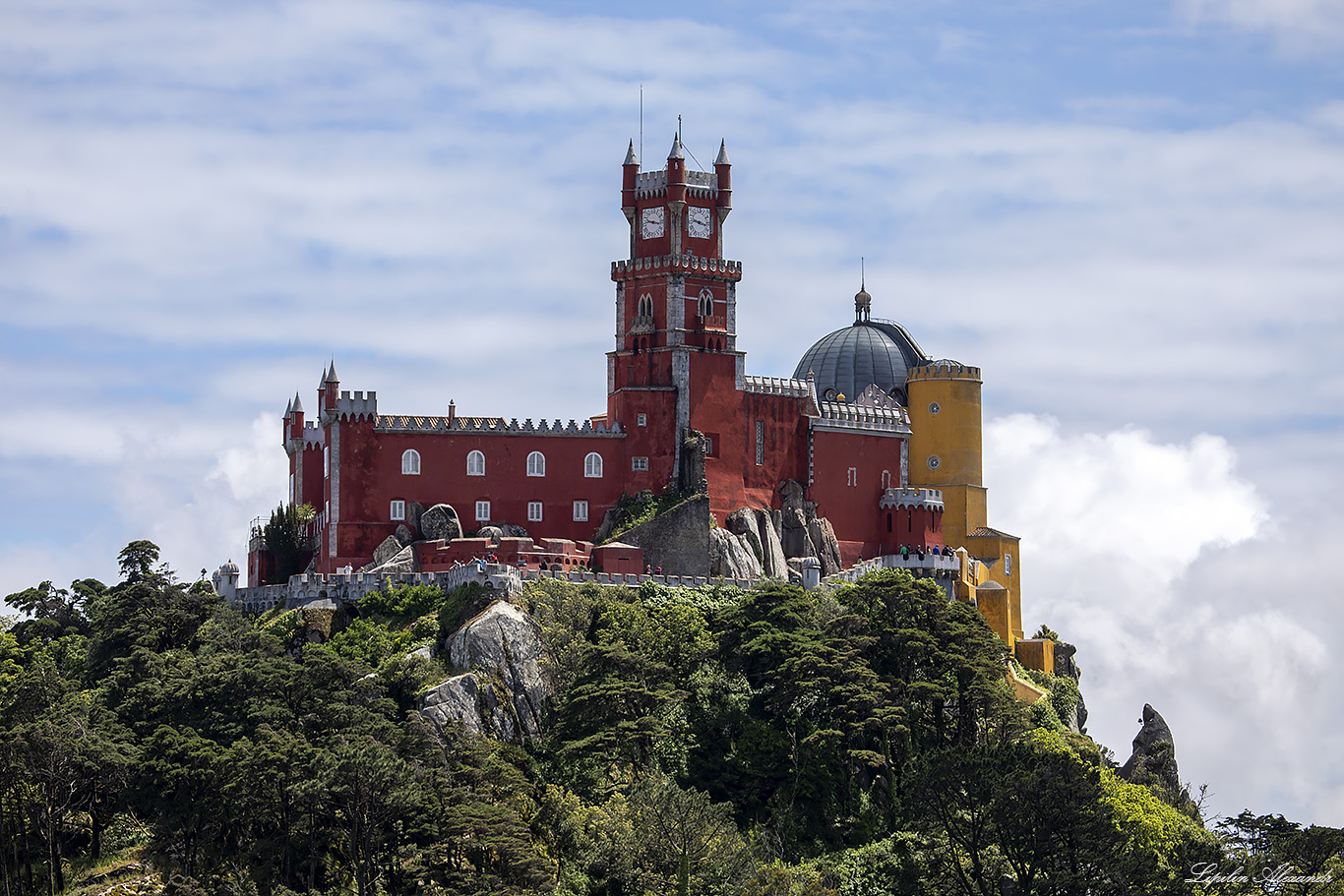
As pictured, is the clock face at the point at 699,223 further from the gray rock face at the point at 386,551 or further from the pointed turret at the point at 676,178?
the gray rock face at the point at 386,551

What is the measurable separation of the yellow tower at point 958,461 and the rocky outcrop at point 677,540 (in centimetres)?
1748

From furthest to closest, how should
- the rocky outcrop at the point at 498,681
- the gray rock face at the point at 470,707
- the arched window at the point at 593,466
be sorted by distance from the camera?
the arched window at the point at 593,466 → the rocky outcrop at the point at 498,681 → the gray rock face at the point at 470,707

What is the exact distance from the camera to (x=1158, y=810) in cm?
9606

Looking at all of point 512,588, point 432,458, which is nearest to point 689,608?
point 512,588

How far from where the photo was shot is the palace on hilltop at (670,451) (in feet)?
357

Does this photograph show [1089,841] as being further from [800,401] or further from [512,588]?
[800,401]

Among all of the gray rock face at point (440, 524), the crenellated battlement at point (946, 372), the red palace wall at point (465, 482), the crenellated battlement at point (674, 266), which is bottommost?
the gray rock face at point (440, 524)

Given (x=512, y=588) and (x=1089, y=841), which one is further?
(x=512, y=588)

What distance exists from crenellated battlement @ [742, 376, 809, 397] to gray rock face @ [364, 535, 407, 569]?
19.4 metres

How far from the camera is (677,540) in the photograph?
10788 cm

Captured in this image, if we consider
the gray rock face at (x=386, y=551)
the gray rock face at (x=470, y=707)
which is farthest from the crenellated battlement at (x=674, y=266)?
the gray rock face at (x=470, y=707)

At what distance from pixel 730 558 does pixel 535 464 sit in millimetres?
10393

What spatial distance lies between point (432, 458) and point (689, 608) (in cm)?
1554

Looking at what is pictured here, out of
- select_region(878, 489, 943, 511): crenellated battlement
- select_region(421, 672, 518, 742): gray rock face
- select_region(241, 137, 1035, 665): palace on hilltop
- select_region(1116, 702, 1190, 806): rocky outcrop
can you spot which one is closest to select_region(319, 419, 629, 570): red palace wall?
select_region(241, 137, 1035, 665): palace on hilltop
